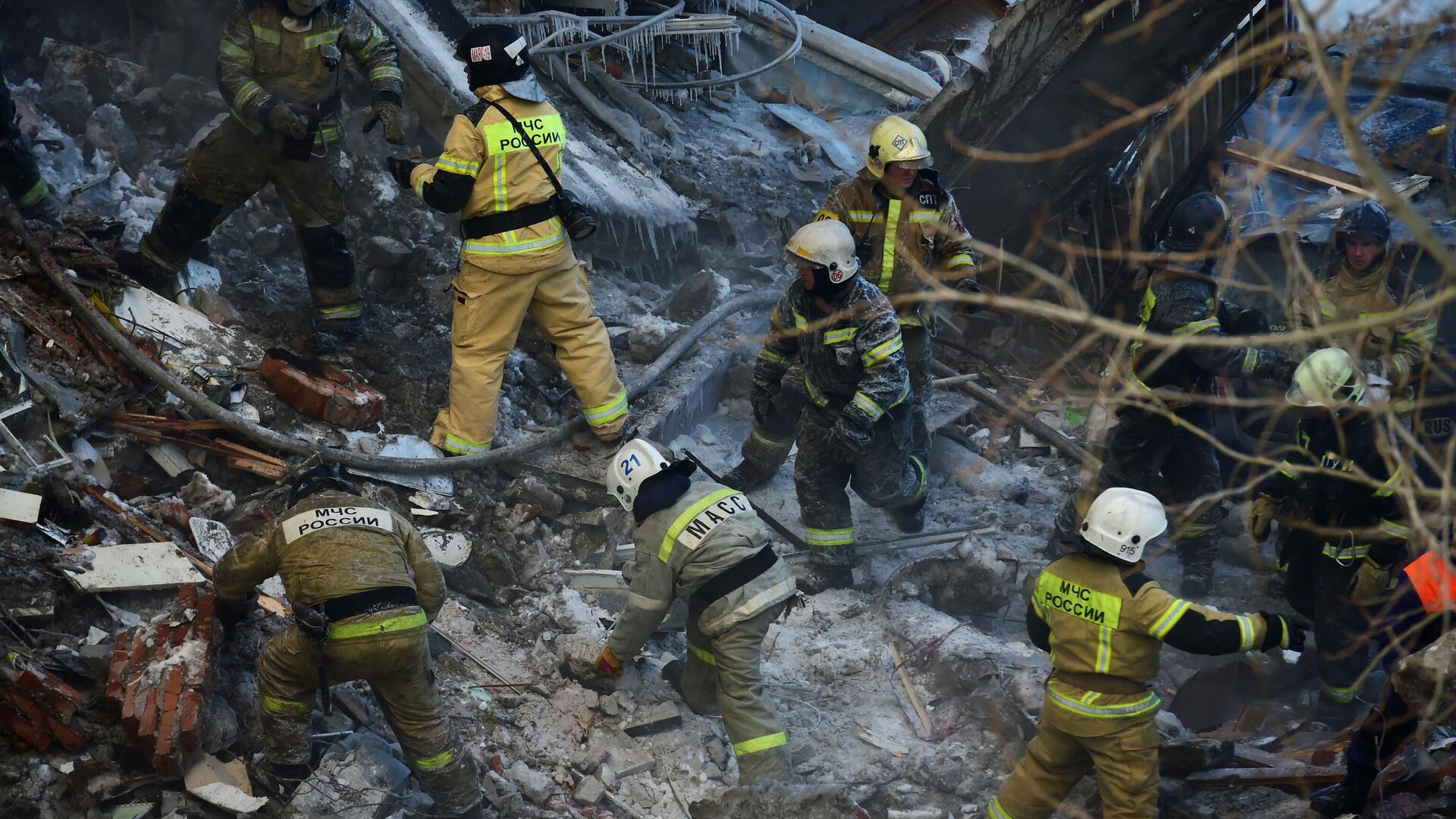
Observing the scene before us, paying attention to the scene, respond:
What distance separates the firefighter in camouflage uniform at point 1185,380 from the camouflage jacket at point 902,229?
1145 mm

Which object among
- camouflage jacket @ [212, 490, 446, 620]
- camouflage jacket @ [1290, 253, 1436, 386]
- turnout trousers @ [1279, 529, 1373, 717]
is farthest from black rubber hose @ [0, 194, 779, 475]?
camouflage jacket @ [1290, 253, 1436, 386]

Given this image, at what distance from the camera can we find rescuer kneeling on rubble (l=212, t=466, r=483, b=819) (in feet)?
13.7

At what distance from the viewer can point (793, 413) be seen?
21.9 ft

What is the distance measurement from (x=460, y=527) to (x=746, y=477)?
1897mm

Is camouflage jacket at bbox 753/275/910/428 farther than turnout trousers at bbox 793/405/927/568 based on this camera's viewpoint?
No

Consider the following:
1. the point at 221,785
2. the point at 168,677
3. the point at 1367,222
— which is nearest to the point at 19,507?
the point at 168,677

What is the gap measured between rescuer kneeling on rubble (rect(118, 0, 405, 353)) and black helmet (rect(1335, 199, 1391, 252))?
541cm

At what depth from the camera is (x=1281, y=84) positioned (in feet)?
32.1

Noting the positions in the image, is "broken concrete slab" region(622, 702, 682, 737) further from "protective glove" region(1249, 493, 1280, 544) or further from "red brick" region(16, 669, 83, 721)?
"protective glove" region(1249, 493, 1280, 544)

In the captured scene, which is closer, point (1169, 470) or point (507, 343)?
point (507, 343)

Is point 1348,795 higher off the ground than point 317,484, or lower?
lower

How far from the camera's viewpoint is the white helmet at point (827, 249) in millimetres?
5742

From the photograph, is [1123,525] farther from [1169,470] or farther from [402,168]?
[402,168]

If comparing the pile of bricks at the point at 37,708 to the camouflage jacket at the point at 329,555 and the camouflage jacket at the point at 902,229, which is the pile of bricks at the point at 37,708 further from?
the camouflage jacket at the point at 902,229
